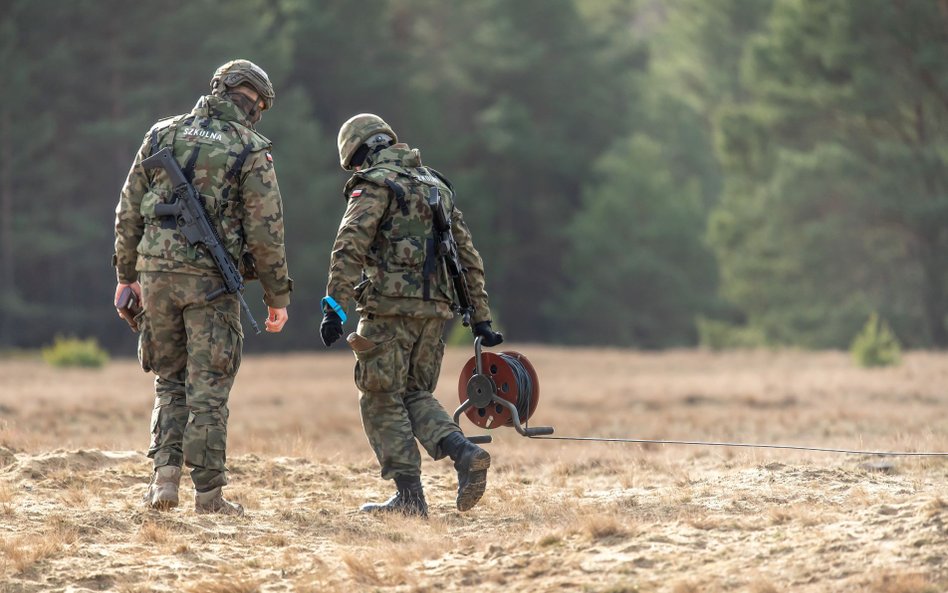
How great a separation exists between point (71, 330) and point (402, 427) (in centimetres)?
3419

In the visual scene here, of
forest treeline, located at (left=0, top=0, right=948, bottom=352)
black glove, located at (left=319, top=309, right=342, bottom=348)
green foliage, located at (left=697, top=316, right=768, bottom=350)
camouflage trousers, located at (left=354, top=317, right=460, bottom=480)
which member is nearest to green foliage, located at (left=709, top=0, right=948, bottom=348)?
forest treeline, located at (left=0, top=0, right=948, bottom=352)

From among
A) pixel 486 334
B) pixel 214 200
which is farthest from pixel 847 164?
pixel 214 200

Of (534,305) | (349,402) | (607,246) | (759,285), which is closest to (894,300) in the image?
(759,285)

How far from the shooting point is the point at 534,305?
51.5 meters

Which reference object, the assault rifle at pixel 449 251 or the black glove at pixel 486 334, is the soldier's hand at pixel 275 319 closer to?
the assault rifle at pixel 449 251

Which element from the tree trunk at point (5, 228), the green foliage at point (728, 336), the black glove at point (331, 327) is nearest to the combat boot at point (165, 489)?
the black glove at point (331, 327)

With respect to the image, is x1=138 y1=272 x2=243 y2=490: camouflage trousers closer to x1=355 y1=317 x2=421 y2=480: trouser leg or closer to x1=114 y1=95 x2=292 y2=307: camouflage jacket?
x1=114 y1=95 x2=292 y2=307: camouflage jacket

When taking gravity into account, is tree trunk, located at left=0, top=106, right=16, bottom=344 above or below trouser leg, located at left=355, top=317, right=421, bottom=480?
above

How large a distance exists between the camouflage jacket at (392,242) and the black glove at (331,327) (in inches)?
7.0

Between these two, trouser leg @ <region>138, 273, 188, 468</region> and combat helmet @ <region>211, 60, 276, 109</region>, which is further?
combat helmet @ <region>211, 60, 276, 109</region>

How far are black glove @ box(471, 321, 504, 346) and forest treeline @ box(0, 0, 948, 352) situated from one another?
1148 inches

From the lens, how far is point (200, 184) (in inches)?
279

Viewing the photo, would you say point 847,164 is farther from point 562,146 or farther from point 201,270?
point 201,270

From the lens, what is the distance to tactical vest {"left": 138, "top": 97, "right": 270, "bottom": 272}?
706 centimetres
